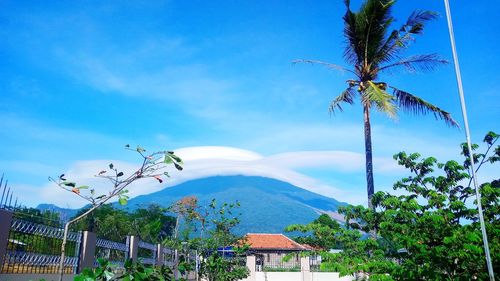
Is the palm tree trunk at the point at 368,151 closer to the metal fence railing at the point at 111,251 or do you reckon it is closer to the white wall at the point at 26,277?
the metal fence railing at the point at 111,251

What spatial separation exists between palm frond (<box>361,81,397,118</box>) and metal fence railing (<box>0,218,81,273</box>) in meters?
8.09

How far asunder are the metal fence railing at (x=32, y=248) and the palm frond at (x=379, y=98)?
26.5 ft

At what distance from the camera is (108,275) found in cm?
243

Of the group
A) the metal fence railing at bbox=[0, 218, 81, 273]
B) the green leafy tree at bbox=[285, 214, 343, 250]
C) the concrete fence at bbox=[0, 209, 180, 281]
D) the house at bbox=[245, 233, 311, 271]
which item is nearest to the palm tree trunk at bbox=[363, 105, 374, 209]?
the green leafy tree at bbox=[285, 214, 343, 250]

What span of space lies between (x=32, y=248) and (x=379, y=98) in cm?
878

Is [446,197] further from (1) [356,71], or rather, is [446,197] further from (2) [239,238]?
(2) [239,238]

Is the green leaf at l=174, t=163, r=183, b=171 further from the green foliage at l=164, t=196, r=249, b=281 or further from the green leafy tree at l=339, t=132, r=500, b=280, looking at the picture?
the green foliage at l=164, t=196, r=249, b=281

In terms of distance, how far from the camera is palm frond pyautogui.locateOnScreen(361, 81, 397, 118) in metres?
10.5

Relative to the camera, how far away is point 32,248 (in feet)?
18.2

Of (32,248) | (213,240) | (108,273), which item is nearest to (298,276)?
(213,240)

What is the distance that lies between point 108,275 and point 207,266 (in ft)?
42.1

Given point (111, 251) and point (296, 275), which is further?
point (296, 275)

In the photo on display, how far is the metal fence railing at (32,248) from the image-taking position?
5098 mm

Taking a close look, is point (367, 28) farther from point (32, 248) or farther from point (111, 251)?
point (32, 248)
